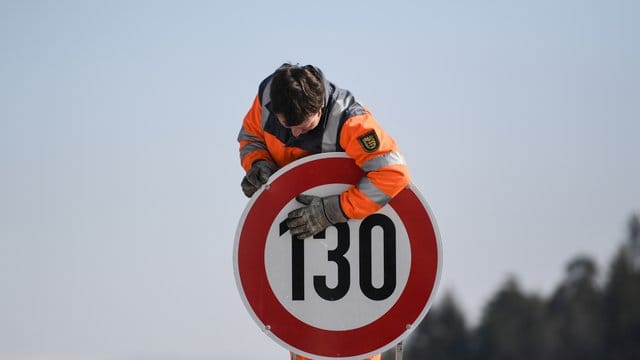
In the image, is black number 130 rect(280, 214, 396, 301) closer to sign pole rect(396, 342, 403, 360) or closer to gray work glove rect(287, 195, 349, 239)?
gray work glove rect(287, 195, 349, 239)

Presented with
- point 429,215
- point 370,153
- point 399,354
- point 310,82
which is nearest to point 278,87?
point 310,82

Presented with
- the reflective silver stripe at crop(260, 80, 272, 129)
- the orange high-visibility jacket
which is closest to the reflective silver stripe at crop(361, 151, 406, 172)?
the orange high-visibility jacket

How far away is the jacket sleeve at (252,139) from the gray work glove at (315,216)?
0.47m

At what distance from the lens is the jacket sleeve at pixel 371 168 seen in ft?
16.3

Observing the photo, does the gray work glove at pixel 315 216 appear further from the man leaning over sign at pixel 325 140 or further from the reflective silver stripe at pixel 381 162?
the reflective silver stripe at pixel 381 162

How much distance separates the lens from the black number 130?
5.02 meters

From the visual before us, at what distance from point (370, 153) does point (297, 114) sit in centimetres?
33

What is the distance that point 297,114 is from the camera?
16.5ft

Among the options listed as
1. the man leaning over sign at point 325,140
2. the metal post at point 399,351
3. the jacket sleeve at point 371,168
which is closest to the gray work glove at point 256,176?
the man leaning over sign at point 325,140

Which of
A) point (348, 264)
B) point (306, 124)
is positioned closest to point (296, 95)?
point (306, 124)

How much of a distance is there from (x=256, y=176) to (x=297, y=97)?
389 millimetres

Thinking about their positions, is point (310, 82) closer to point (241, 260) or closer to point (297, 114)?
point (297, 114)

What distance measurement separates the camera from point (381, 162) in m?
5.01

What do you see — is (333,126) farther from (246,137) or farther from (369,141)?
(246,137)
